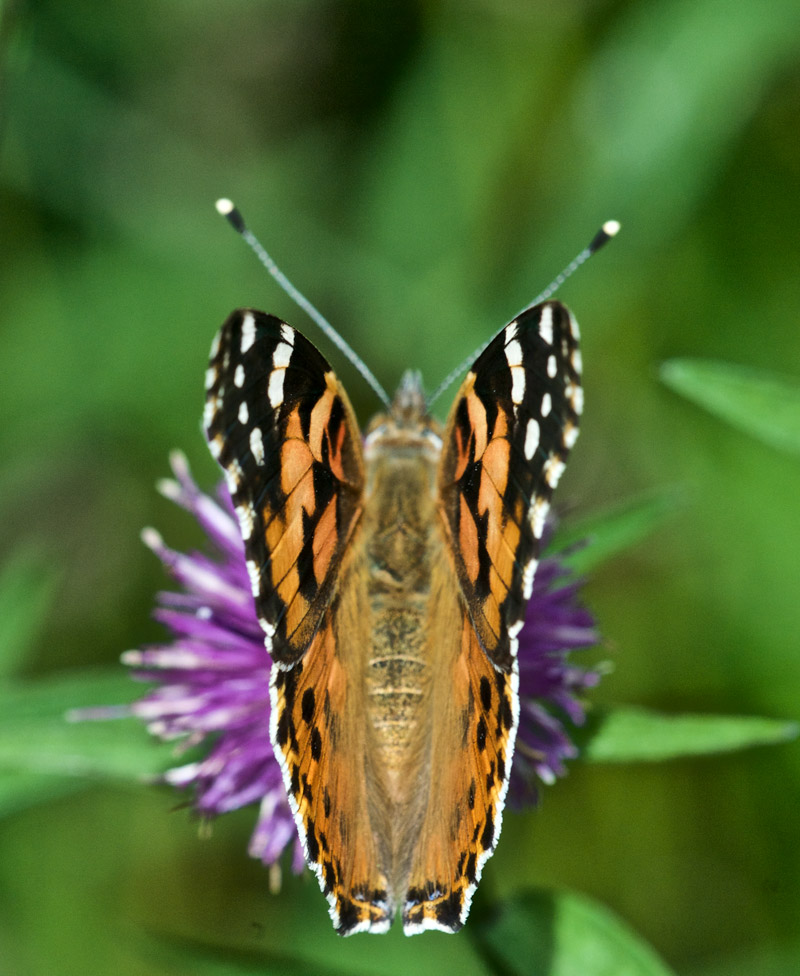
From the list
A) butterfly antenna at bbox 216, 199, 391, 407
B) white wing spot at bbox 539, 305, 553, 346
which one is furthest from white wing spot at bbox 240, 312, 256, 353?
white wing spot at bbox 539, 305, 553, 346

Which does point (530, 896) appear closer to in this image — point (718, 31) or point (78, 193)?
point (718, 31)

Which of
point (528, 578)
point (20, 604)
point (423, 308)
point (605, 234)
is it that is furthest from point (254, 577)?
point (423, 308)

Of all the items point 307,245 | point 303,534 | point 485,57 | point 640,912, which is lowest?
point 640,912

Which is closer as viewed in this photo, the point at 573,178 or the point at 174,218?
the point at 573,178

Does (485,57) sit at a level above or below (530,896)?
above

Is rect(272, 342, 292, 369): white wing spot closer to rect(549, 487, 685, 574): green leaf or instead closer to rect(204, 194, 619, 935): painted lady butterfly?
rect(204, 194, 619, 935): painted lady butterfly

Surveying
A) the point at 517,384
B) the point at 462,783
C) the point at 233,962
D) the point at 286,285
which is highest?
the point at 286,285

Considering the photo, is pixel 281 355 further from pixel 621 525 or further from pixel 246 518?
pixel 621 525

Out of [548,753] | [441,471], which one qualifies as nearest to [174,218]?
[441,471]
